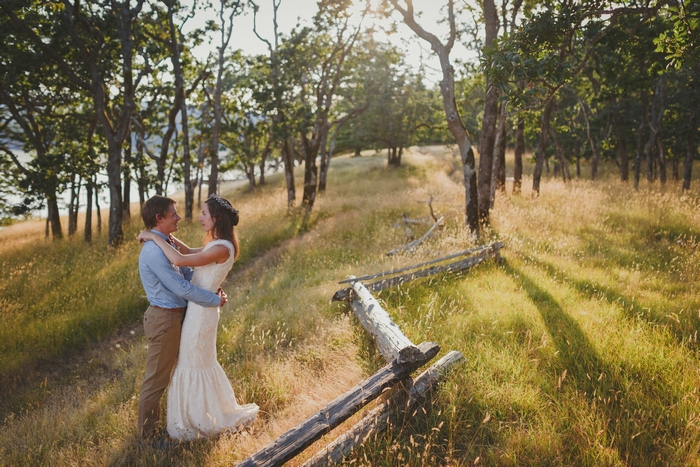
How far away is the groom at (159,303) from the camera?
3803mm

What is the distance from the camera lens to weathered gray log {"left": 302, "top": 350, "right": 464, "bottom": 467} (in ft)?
10.3

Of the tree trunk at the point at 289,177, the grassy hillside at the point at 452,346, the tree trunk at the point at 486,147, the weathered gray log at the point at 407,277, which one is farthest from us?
the tree trunk at the point at 289,177

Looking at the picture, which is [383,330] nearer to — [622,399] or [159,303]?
[622,399]

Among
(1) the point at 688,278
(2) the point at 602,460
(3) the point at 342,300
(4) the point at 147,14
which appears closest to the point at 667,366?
(2) the point at 602,460

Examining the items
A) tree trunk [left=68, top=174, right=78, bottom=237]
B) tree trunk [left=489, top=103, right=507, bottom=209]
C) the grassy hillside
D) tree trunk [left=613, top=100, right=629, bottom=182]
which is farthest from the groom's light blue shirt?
tree trunk [left=613, top=100, right=629, bottom=182]

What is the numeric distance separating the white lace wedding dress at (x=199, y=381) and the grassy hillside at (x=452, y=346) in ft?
0.74

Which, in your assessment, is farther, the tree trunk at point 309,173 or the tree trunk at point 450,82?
the tree trunk at point 309,173

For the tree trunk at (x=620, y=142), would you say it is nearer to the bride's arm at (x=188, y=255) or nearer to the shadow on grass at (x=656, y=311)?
the shadow on grass at (x=656, y=311)

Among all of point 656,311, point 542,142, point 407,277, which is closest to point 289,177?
point 542,142

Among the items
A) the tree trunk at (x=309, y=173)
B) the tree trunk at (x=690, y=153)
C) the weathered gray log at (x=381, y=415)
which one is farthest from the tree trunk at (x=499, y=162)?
the weathered gray log at (x=381, y=415)

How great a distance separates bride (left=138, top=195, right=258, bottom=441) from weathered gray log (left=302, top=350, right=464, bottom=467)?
1.30 metres

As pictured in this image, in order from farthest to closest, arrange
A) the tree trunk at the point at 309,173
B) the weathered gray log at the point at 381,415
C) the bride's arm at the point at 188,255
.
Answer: the tree trunk at the point at 309,173 < the bride's arm at the point at 188,255 < the weathered gray log at the point at 381,415

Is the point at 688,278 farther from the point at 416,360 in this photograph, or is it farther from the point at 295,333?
the point at 295,333

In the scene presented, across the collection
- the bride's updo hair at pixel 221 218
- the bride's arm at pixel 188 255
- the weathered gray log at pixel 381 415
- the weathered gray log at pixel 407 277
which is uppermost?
the bride's updo hair at pixel 221 218
